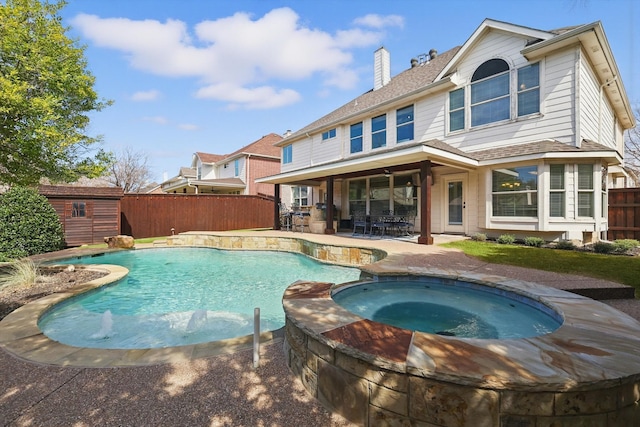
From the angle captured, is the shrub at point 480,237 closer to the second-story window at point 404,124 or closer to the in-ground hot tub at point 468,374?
the second-story window at point 404,124

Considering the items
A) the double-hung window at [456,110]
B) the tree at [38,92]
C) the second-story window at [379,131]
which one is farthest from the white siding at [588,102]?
the tree at [38,92]

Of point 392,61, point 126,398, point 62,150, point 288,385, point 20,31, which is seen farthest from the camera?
point 392,61

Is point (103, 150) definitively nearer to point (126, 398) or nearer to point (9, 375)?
point (9, 375)

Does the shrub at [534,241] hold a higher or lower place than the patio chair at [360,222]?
lower

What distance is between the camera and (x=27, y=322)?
361 centimetres

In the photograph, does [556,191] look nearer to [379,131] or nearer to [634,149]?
[379,131]

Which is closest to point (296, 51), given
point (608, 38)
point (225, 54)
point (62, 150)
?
point (225, 54)

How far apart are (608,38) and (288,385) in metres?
13.0

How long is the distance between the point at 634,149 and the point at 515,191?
24061 millimetres

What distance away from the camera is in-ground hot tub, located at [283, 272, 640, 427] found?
5.20 ft

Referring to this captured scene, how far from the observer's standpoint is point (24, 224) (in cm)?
892

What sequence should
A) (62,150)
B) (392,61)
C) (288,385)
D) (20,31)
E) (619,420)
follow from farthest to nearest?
(392,61) < (62,150) < (20,31) < (288,385) < (619,420)

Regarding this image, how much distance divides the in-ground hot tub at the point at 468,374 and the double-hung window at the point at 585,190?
7.65m

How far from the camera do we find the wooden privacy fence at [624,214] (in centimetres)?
1015
